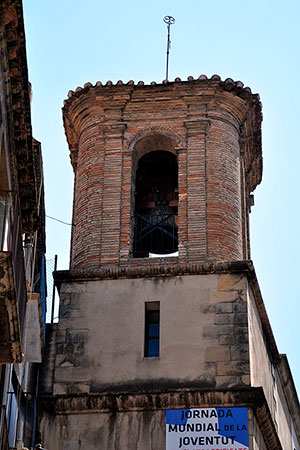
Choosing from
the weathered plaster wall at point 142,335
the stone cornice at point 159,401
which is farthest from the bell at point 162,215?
the stone cornice at point 159,401

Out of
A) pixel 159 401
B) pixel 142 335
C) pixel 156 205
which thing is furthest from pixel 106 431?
pixel 156 205

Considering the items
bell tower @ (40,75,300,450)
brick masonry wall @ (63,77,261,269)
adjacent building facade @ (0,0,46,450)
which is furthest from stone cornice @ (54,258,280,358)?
adjacent building facade @ (0,0,46,450)

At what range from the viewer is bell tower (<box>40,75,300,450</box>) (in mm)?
20078

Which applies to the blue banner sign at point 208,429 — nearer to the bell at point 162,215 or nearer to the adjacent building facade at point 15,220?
the adjacent building facade at point 15,220

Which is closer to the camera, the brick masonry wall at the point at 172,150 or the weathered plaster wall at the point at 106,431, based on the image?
the weathered plaster wall at the point at 106,431

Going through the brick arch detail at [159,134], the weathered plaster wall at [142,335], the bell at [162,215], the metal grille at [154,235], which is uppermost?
the brick arch detail at [159,134]

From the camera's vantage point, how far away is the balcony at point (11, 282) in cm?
1402

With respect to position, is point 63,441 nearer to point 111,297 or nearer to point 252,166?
point 111,297

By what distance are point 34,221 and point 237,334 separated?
189 inches

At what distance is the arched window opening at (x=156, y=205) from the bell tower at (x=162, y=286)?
0.10 feet

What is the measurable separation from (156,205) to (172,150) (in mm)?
1067

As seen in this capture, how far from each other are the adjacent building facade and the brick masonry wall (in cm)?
318

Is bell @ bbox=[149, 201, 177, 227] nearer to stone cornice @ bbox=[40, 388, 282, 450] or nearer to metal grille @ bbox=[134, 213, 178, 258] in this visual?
metal grille @ bbox=[134, 213, 178, 258]

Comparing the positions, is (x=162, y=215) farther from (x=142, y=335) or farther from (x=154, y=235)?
(x=142, y=335)
